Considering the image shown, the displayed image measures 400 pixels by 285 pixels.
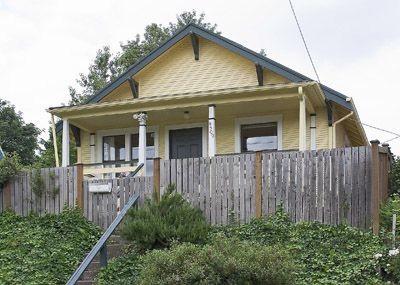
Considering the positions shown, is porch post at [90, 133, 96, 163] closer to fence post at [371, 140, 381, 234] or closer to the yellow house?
the yellow house

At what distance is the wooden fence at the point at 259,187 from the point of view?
39.2 ft

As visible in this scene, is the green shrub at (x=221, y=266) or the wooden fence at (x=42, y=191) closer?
the green shrub at (x=221, y=266)

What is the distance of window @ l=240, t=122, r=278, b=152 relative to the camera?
1822cm

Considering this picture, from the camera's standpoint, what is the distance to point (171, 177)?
537 inches

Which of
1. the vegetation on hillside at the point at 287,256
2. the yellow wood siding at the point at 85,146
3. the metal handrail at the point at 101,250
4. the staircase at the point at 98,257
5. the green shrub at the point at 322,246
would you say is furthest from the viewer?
the yellow wood siding at the point at 85,146

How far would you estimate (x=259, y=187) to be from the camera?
41.9 ft

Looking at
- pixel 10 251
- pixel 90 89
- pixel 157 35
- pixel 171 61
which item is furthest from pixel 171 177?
A: pixel 90 89

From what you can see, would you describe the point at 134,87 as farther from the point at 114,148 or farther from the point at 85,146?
the point at 85,146

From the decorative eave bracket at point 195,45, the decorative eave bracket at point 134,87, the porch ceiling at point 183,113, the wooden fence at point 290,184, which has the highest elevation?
the decorative eave bracket at point 195,45

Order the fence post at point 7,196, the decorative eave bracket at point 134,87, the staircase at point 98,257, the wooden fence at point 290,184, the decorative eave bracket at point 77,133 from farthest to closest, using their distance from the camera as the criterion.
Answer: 1. the decorative eave bracket at point 77,133
2. the decorative eave bracket at point 134,87
3. the fence post at point 7,196
4. the wooden fence at point 290,184
5. the staircase at point 98,257

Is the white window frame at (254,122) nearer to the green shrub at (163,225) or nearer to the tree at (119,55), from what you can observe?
the green shrub at (163,225)

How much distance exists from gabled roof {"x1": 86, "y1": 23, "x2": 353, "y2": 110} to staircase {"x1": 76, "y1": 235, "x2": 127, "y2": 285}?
22.6ft

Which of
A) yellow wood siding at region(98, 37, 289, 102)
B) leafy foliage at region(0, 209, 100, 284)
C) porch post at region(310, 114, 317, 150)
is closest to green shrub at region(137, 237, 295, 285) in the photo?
leafy foliage at region(0, 209, 100, 284)

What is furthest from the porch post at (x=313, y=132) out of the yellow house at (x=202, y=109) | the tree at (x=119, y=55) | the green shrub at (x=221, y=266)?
the tree at (x=119, y=55)
